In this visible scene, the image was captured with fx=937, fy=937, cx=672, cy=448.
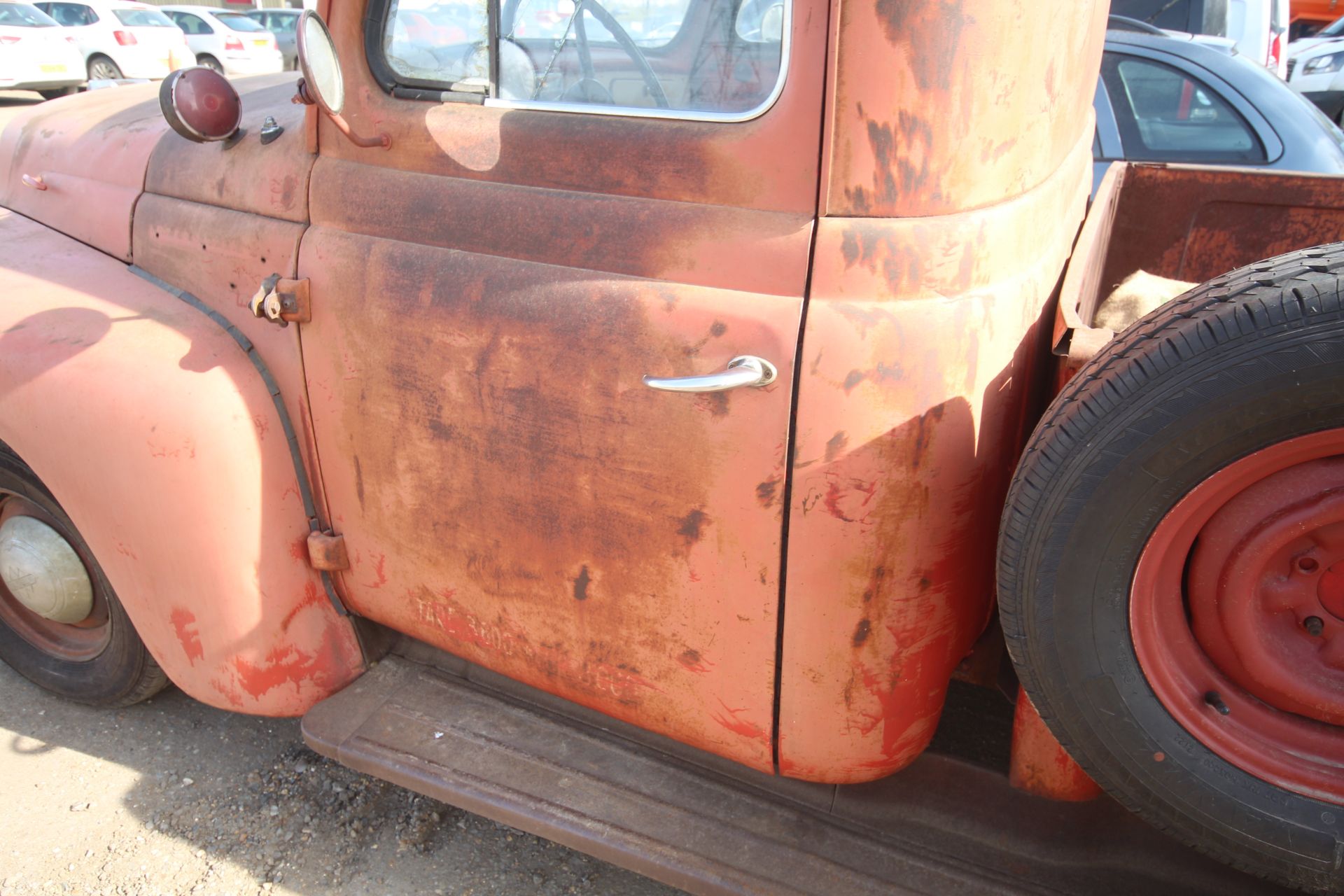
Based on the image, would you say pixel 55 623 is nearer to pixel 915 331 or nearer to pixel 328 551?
pixel 328 551

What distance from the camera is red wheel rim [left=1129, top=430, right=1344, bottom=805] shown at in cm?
120

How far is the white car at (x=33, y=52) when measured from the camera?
12.1 meters

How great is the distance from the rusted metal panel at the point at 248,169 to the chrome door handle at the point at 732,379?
0.90 meters

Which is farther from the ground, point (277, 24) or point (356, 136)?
point (277, 24)

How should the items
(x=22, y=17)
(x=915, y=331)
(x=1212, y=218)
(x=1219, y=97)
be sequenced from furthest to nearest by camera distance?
1. (x=22, y=17)
2. (x=1219, y=97)
3. (x=1212, y=218)
4. (x=915, y=331)

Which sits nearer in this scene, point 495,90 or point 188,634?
point 495,90

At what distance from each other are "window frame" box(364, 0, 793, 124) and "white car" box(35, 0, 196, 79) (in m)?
13.8

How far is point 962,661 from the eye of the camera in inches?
68.4

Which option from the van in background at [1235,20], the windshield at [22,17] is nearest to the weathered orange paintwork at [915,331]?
the van in background at [1235,20]

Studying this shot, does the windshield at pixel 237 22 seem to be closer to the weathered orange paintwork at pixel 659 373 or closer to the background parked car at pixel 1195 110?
the background parked car at pixel 1195 110

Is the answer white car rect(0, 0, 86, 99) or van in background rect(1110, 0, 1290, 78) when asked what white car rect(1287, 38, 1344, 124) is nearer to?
van in background rect(1110, 0, 1290, 78)

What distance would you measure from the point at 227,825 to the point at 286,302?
1.22m

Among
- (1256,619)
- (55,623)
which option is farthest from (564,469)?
(55,623)

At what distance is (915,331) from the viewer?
4.32 feet
